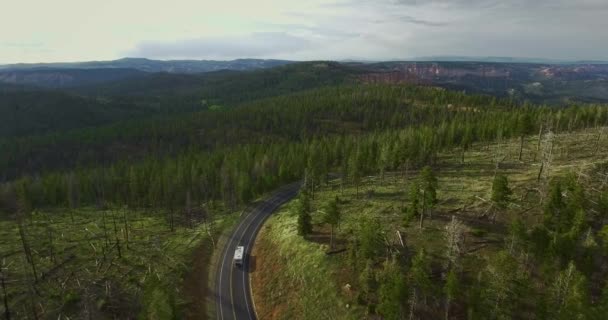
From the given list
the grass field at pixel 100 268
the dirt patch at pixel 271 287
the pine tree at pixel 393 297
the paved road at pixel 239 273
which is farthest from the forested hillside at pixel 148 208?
the pine tree at pixel 393 297

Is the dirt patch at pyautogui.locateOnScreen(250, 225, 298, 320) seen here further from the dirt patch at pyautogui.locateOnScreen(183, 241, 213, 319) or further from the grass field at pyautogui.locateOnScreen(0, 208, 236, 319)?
the grass field at pyautogui.locateOnScreen(0, 208, 236, 319)

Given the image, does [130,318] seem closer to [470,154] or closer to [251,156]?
[251,156]

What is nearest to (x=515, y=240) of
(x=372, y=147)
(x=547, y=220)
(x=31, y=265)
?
(x=547, y=220)

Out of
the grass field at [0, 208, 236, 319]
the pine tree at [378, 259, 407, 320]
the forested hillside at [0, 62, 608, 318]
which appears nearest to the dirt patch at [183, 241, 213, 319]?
the grass field at [0, 208, 236, 319]

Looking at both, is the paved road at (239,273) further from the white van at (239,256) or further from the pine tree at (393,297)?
the pine tree at (393,297)

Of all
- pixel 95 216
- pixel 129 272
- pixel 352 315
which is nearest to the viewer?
pixel 352 315

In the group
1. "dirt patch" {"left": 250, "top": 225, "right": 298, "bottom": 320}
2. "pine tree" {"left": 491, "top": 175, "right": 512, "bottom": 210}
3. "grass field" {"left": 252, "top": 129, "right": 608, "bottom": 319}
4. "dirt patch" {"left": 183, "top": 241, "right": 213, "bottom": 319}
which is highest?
"pine tree" {"left": 491, "top": 175, "right": 512, "bottom": 210}

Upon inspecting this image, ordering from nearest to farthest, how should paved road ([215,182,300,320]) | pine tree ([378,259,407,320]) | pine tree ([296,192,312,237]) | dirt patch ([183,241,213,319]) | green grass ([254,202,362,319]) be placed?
1. pine tree ([378,259,407,320])
2. green grass ([254,202,362,319])
3. dirt patch ([183,241,213,319])
4. paved road ([215,182,300,320])
5. pine tree ([296,192,312,237])
